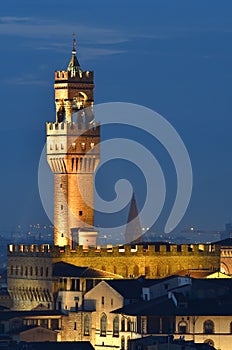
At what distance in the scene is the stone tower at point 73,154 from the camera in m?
144

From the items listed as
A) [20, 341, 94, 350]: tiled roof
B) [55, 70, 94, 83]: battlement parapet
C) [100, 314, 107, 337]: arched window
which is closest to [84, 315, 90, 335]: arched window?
[100, 314, 107, 337]: arched window

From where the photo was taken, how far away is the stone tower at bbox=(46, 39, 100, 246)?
143750 mm

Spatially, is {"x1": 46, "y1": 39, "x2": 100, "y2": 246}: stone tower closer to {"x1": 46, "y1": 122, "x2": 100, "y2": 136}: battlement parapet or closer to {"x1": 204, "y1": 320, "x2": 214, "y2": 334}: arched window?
{"x1": 46, "y1": 122, "x2": 100, "y2": 136}: battlement parapet

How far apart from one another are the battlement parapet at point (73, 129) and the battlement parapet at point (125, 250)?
719 cm

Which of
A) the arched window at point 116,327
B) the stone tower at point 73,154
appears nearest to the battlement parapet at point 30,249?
the stone tower at point 73,154

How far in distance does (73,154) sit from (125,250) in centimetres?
764

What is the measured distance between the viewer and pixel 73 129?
145000 millimetres

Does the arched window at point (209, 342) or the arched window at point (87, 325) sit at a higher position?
the arched window at point (87, 325)

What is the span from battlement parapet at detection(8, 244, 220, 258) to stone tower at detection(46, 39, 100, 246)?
2.79m

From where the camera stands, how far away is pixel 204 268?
141 m

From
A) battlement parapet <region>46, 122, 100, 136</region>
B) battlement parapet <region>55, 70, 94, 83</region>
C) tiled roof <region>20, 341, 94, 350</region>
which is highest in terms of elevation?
battlement parapet <region>55, 70, 94, 83</region>

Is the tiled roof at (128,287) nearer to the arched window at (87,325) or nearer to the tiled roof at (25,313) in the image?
the arched window at (87,325)

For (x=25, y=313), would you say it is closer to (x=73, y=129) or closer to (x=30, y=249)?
(x=30, y=249)

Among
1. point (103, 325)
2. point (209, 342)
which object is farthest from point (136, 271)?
point (209, 342)
